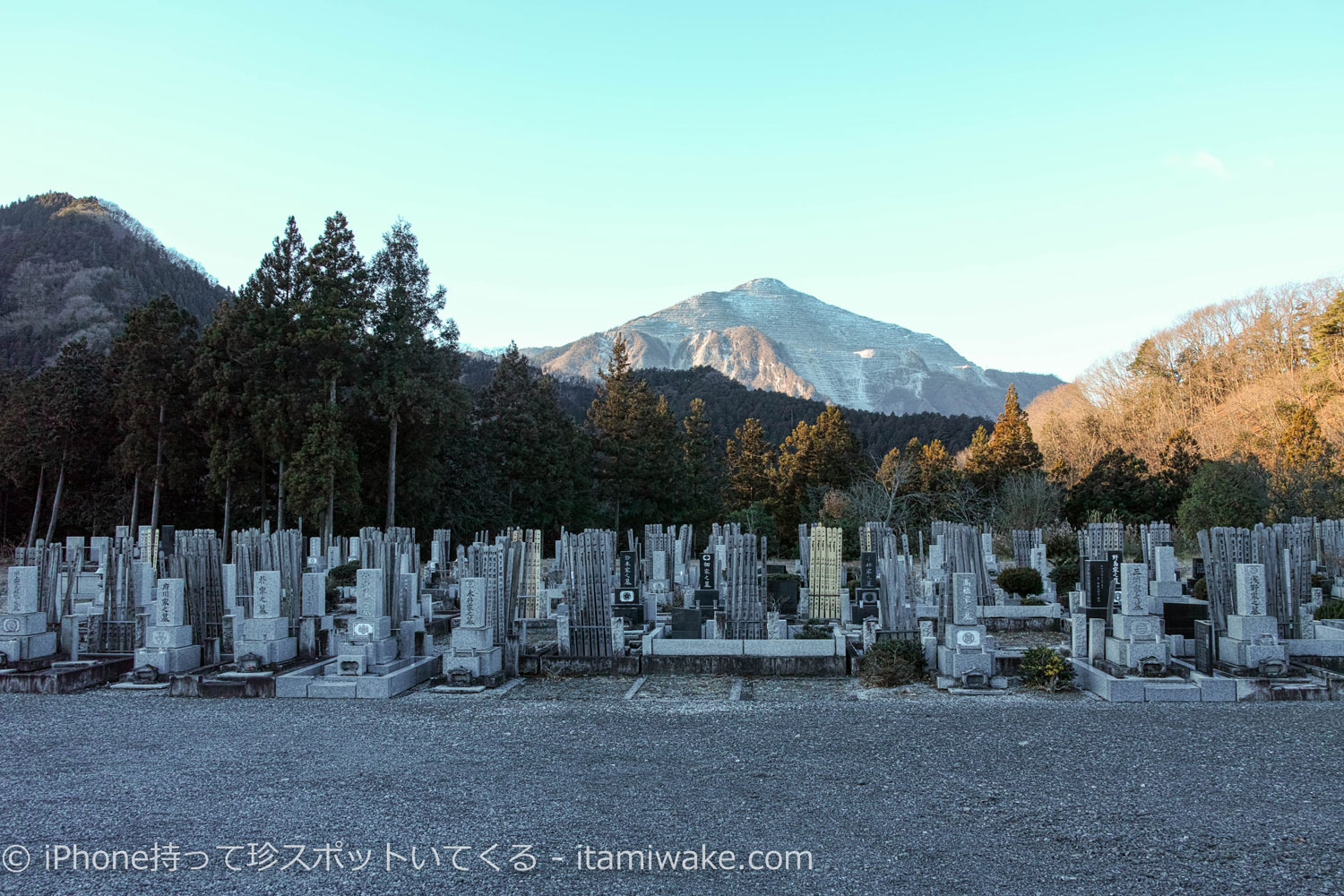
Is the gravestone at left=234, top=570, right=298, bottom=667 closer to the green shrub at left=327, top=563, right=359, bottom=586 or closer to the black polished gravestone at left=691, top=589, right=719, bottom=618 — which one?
the black polished gravestone at left=691, top=589, right=719, bottom=618

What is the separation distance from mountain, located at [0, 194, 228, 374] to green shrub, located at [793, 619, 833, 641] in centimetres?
4618

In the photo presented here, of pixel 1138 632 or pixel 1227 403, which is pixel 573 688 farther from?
pixel 1227 403

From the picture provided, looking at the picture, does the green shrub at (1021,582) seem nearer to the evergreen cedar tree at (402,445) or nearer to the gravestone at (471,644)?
the evergreen cedar tree at (402,445)

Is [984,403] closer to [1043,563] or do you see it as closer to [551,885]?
[1043,563]

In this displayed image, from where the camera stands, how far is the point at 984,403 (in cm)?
11319

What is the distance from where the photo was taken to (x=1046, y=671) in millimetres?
9453

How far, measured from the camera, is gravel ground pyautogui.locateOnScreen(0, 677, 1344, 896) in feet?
15.1

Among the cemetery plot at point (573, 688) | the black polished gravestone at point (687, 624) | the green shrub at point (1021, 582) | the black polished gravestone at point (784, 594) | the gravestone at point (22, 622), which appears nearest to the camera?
the cemetery plot at point (573, 688)

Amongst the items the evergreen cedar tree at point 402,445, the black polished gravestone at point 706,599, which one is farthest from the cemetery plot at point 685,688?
the evergreen cedar tree at point 402,445

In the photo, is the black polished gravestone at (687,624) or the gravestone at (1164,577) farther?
the gravestone at (1164,577)

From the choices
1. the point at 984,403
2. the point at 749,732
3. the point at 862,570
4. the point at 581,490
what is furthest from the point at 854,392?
the point at 749,732

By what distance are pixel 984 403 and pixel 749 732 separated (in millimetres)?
113474

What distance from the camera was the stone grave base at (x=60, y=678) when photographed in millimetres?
9758

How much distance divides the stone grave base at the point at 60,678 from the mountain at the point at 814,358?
83944mm
